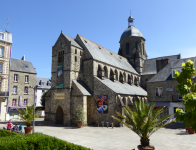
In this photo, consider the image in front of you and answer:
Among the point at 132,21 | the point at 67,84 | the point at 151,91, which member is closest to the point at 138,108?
the point at 67,84

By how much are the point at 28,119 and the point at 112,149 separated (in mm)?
9830

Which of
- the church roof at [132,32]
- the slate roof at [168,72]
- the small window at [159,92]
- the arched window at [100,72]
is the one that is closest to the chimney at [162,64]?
the slate roof at [168,72]

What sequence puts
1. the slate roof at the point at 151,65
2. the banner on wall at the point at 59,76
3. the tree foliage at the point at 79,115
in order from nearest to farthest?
1. the tree foliage at the point at 79,115
2. the banner on wall at the point at 59,76
3. the slate roof at the point at 151,65

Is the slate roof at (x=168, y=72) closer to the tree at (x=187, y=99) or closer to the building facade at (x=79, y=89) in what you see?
the building facade at (x=79, y=89)

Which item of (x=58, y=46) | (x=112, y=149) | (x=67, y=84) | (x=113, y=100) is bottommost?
(x=112, y=149)

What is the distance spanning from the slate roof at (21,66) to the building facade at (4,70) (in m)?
4.47

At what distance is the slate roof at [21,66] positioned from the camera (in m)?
36.3

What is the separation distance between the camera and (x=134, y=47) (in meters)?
46.1

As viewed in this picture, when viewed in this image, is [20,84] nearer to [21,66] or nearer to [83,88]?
[21,66]

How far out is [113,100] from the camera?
23.7m

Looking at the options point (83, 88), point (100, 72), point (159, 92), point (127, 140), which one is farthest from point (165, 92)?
point (127, 140)

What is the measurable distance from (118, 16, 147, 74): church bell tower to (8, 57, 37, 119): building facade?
2504cm

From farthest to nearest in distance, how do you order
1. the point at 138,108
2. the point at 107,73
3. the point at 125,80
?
the point at 125,80 < the point at 107,73 < the point at 138,108

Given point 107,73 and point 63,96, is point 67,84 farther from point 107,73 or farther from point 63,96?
point 107,73
